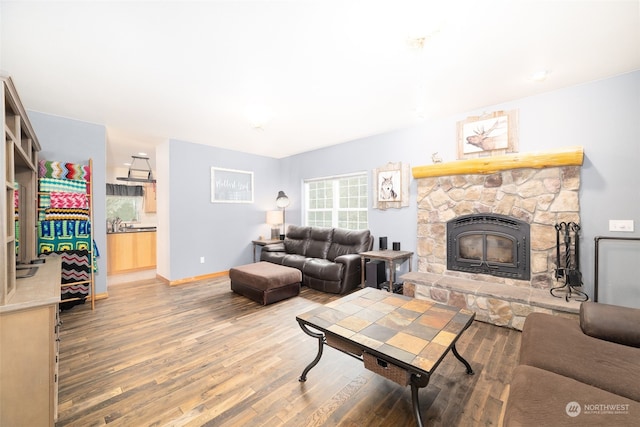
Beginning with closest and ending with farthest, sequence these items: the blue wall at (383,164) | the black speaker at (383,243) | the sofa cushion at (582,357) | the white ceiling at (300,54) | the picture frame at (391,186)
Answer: the sofa cushion at (582,357) → the white ceiling at (300,54) → the blue wall at (383,164) → the picture frame at (391,186) → the black speaker at (383,243)

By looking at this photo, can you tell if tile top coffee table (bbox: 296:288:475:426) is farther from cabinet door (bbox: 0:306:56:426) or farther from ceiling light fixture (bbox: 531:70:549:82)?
ceiling light fixture (bbox: 531:70:549:82)

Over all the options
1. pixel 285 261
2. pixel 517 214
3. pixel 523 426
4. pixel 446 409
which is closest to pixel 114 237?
pixel 285 261

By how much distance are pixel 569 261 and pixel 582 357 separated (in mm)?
1884

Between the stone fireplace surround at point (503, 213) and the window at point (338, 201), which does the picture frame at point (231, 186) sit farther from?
the stone fireplace surround at point (503, 213)

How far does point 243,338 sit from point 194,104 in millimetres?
2718

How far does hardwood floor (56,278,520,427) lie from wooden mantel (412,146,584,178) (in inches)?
72.7

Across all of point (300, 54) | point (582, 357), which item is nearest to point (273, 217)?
point (300, 54)

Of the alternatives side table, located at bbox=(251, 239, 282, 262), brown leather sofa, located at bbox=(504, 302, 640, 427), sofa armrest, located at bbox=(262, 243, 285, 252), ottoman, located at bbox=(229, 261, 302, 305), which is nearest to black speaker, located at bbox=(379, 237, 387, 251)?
ottoman, located at bbox=(229, 261, 302, 305)

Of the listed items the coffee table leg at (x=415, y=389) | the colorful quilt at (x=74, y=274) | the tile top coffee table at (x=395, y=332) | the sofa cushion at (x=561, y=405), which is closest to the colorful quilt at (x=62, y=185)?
the colorful quilt at (x=74, y=274)

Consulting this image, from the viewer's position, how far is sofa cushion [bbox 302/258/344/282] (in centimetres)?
383

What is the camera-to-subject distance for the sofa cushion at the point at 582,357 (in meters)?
1.20

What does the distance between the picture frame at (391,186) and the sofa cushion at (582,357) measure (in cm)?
256

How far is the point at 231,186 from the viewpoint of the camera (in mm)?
5242

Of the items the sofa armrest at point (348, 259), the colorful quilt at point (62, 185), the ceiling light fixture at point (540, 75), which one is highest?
the ceiling light fixture at point (540, 75)
